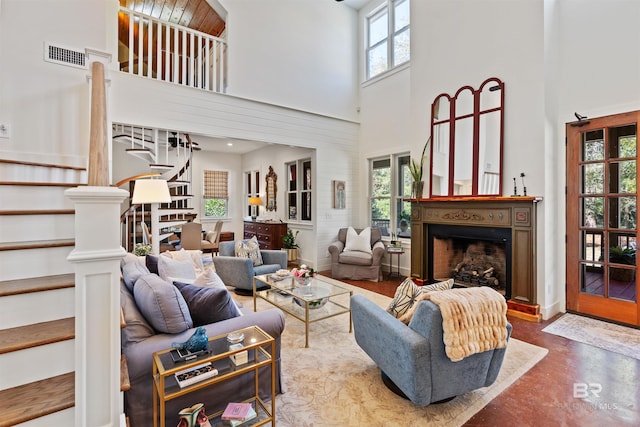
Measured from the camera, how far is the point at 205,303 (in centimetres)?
207

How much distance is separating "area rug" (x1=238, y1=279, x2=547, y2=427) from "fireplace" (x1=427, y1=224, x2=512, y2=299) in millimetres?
1354

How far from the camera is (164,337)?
6.09 ft

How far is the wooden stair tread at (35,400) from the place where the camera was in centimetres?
129

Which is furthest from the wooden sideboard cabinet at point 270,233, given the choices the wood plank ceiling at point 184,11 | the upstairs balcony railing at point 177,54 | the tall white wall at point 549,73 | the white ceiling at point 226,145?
the tall white wall at point 549,73

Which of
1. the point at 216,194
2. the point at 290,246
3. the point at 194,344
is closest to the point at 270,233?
the point at 290,246

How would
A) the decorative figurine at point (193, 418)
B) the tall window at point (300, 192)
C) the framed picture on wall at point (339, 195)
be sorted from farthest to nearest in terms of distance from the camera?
the tall window at point (300, 192)
the framed picture on wall at point (339, 195)
the decorative figurine at point (193, 418)

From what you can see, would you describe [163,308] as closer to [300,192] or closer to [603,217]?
[603,217]

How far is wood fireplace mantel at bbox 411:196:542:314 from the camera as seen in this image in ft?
11.9

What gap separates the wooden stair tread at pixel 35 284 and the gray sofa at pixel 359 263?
415 centimetres

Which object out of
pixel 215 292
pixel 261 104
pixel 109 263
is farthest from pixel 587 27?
pixel 109 263

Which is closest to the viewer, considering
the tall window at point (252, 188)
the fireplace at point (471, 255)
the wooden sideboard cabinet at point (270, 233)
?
the fireplace at point (471, 255)

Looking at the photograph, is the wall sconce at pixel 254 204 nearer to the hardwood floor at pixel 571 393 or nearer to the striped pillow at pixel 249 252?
the striped pillow at pixel 249 252

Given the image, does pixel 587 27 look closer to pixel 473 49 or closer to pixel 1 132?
pixel 473 49
